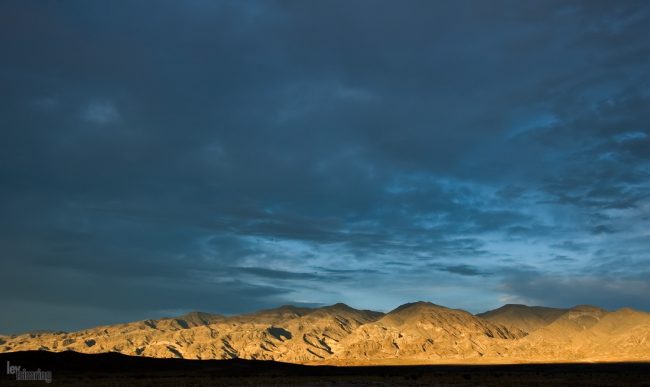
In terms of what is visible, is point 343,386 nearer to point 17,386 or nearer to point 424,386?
point 424,386

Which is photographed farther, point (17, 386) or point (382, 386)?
point (382, 386)

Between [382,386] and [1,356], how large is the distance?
64.4 metres

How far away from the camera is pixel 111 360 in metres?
104

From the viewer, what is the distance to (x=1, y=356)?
93250 millimetres

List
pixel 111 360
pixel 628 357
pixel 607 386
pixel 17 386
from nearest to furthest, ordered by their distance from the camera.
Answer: pixel 17 386 < pixel 607 386 < pixel 111 360 < pixel 628 357

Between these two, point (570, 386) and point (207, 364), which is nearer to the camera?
point (570, 386)

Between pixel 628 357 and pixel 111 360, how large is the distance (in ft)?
483

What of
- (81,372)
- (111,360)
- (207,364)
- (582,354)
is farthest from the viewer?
(582,354)

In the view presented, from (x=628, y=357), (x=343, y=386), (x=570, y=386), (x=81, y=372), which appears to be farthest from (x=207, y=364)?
(x=628, y=357)

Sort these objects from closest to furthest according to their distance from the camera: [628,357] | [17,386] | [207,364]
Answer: [17,386]
[207,364]
[628,357]

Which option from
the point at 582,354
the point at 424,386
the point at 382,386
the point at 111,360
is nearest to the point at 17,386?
the point at 382,386

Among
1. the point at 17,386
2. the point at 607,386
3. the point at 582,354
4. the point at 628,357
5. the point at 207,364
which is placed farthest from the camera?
the point at 582,354

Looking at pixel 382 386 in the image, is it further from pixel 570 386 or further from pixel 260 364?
pixel 260 364

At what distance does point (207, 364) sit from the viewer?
11569 cm
